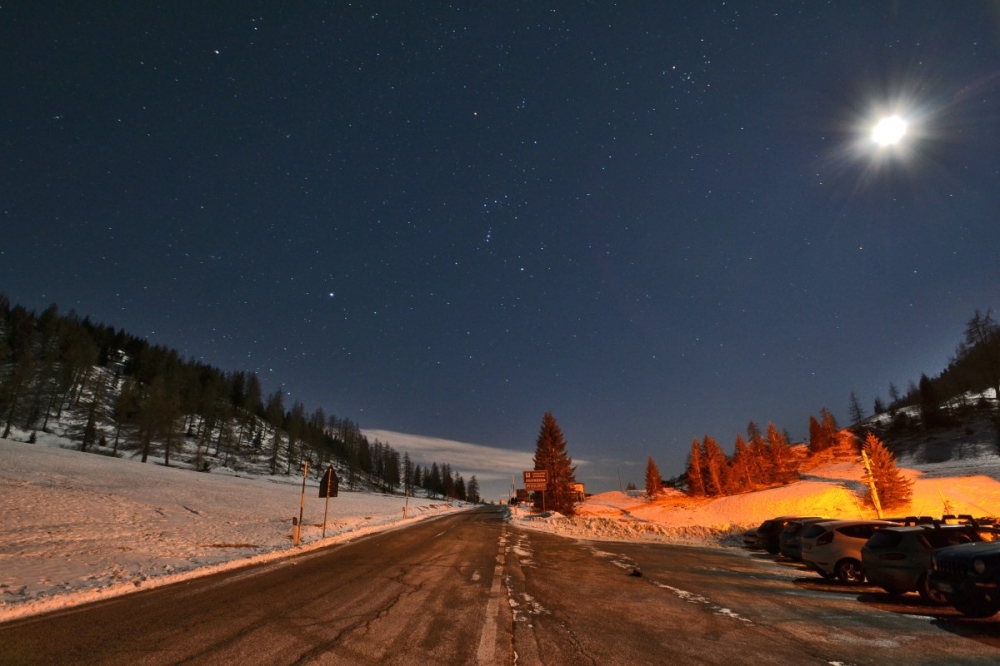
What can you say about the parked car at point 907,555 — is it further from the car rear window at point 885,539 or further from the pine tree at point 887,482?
the pine tree at point 887,482

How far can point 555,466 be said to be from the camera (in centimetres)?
5647

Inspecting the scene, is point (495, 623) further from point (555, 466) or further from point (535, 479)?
point (555, 466)

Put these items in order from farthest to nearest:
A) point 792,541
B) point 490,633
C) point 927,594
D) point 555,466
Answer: point 555,466 < point 792,541 < point 927,594 < point 490,633

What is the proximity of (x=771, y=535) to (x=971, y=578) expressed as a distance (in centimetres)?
1395

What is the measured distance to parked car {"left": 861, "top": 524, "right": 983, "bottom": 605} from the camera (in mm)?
9273

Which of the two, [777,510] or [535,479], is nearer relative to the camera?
[777,510]

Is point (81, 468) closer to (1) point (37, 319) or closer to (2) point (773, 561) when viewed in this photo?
(2) point (773, 561)

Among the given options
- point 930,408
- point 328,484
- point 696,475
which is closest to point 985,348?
point 930,408

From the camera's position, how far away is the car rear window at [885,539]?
984 cm

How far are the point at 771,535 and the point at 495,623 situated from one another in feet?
60.2

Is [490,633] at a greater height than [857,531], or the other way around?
[857,531]

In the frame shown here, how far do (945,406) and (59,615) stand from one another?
4985 inches

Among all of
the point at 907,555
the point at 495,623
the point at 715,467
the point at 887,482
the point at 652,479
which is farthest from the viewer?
the point at 652,479

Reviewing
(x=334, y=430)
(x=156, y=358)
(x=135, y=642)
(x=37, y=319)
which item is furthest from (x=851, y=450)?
(x=37, y=319)
